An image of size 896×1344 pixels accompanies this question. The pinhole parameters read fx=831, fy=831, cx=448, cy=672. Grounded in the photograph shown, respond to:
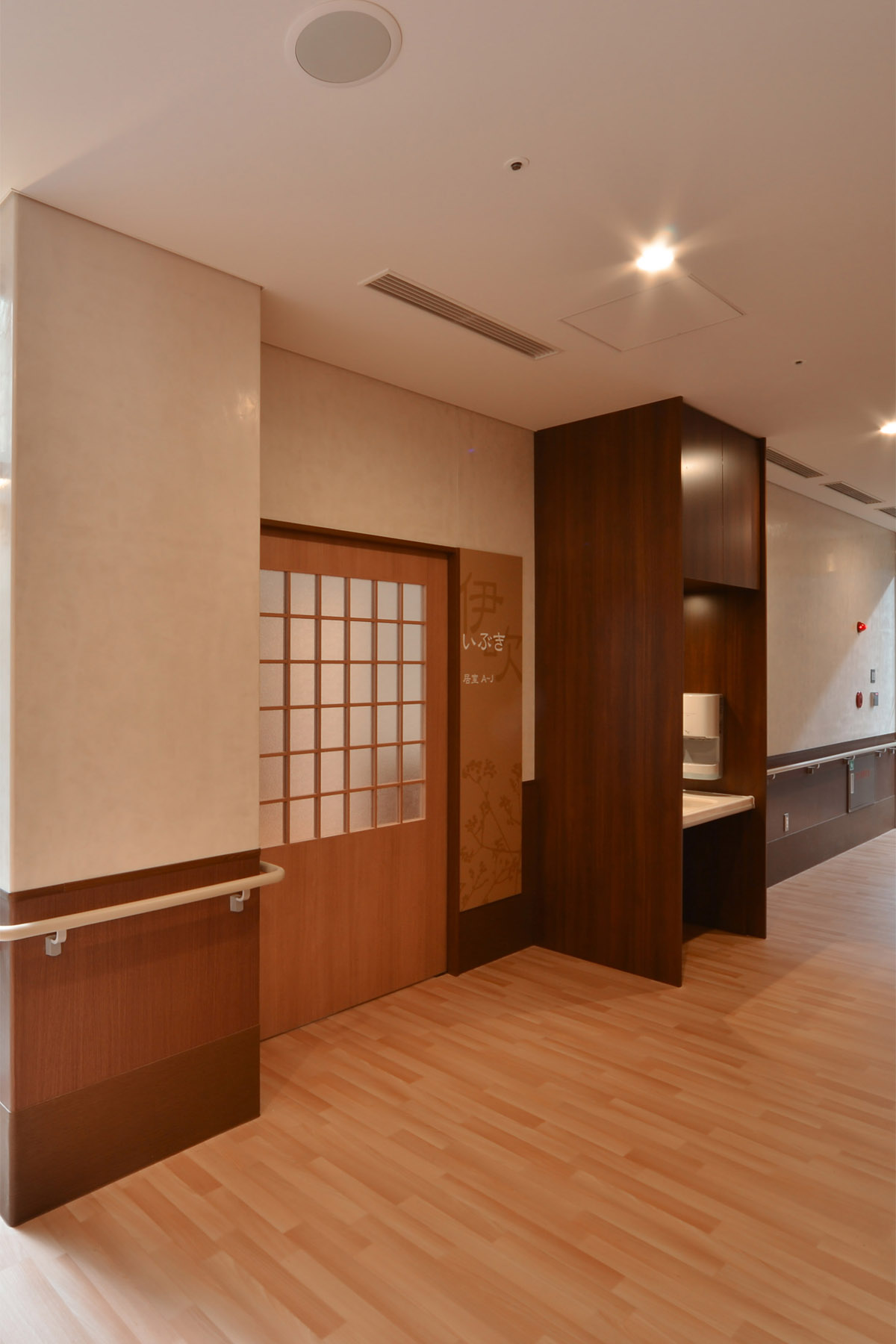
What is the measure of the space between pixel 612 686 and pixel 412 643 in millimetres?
1106

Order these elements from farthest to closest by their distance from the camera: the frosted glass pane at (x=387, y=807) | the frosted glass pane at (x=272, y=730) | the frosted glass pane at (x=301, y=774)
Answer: the frosted glass pane at (x=387, y=807) → the frosted glass pane at (x=301, y=774) → the frosted glass pane at (x=272, y=730)

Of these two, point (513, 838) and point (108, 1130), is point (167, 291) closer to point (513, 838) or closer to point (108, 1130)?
point (108, 1130)

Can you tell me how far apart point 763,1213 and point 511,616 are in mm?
2966

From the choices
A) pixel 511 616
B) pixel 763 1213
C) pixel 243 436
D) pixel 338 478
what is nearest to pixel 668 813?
pixel 511 616

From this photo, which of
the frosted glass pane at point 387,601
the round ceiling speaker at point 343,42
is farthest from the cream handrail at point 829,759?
the round ceiling speaker at point 343,42

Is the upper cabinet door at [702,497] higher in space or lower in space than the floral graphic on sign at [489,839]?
higher

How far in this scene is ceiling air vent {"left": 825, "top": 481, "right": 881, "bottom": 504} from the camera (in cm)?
623

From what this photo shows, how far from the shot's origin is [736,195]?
7.81 ft

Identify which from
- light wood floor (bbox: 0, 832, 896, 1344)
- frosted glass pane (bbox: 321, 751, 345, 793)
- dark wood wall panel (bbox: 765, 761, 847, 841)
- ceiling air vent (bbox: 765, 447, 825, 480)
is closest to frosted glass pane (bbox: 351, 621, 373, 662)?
frosted glass pane (bbox: 321, 751, 345, 793)

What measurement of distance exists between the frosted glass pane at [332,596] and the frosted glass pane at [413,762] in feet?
2.61

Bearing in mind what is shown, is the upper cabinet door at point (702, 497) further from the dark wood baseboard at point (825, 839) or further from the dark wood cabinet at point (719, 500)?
the dark wood baseboard at point (825, 839)

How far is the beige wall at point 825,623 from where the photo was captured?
6.35 meters

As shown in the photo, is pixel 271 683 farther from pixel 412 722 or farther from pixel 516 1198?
pixel 516 1198

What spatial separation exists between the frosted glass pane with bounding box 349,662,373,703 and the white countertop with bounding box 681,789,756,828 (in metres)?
1.67
